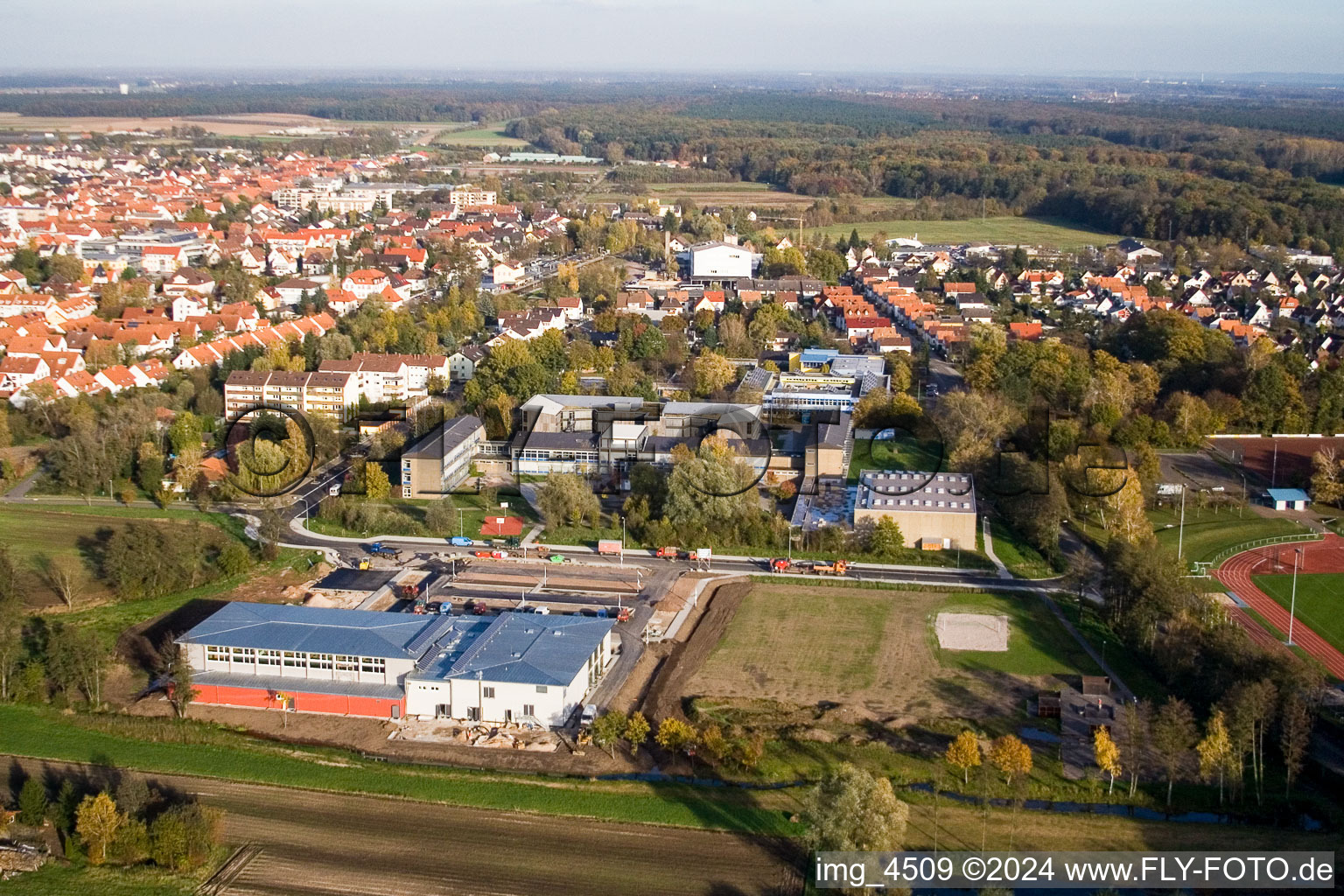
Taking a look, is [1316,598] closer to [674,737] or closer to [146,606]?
[674,737]

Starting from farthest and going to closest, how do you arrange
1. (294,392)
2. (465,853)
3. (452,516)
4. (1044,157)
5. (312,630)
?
(1044,157)
(294,392)
(452,516)
(312,630)
(465,853)

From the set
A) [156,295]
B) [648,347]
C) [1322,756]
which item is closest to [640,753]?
[1322,756]

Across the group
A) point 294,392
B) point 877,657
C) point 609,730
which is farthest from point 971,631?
point 294,392

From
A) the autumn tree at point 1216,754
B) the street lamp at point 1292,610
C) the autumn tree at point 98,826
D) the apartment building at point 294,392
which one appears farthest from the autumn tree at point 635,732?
the apartment building at point 294,392

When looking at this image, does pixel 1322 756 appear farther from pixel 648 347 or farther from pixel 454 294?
pixel 454 294

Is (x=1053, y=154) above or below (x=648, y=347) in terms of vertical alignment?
above

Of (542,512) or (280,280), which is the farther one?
(280,280)

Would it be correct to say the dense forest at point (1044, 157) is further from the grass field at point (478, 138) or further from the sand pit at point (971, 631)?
the sand pit at point (971, 631)
